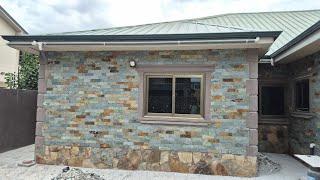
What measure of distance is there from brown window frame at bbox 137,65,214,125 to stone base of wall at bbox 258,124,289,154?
3507 mm

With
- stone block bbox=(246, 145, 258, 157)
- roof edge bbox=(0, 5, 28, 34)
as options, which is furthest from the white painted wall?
stone block bbox=(246, 145, 258, 157)

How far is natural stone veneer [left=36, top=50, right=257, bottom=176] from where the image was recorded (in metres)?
6.57

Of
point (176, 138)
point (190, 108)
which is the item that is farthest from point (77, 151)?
point (190, 108)

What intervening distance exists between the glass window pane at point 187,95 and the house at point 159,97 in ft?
0.07

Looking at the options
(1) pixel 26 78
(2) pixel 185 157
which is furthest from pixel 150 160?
(1) pixel 26 78

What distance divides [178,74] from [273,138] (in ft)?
14.3

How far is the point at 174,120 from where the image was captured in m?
6.82

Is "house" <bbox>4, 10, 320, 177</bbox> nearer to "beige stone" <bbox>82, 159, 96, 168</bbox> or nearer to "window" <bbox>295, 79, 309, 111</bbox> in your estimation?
"beige stone" <bbox>82, 159, 96, 168</bbox>

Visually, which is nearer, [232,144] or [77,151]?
[232,144]

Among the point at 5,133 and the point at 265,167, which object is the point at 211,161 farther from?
the point at 5,133

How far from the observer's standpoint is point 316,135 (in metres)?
7.22

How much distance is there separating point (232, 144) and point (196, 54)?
7.00 feet

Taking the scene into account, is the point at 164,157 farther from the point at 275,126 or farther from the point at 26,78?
the point at 26,78

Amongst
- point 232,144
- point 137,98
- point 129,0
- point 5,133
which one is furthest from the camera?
point 129,0
